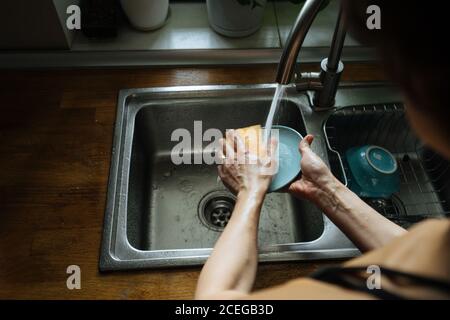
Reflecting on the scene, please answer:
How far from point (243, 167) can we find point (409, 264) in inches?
22.0

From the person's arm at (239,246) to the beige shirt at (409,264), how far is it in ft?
0.79

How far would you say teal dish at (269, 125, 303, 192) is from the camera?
2.77 ft

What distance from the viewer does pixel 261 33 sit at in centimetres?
113

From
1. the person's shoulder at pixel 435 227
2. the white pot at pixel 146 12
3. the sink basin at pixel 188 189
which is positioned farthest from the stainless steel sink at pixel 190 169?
the person's shoulder at pixel 435 227

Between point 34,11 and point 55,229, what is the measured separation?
Result: 1.91 ft

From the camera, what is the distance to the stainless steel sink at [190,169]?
0.91 metres

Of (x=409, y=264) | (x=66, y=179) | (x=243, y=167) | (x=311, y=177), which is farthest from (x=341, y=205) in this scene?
(x=66, y=179)

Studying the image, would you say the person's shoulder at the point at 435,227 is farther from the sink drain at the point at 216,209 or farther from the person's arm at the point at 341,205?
the sink drain at the point at 216,209

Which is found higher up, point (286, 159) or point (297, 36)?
point (297, 36)

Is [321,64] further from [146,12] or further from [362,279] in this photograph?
[362,279]

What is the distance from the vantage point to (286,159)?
34.6 inches

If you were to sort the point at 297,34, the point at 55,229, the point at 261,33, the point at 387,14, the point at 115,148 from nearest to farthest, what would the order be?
1. the point at 387,14
2. the point at 297,34
3. the point at 55,229
4. the point at 115,148
5. the point at 261,33
